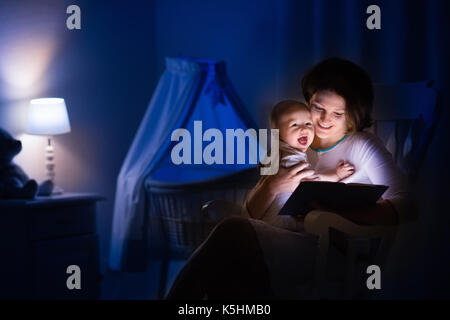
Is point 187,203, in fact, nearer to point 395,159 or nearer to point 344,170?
point 344,170

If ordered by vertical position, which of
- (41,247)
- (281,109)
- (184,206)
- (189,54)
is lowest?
(41,247)

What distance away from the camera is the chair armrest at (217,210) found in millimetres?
1796

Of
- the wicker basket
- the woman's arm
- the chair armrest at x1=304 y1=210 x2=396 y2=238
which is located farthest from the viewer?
the wicker basket

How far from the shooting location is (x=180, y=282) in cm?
155

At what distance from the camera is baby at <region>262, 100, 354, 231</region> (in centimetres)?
177

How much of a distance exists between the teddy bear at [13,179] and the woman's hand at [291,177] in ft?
3.46

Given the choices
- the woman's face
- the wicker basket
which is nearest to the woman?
the woman's face

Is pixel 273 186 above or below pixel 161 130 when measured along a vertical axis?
below

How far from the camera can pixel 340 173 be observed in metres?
1.78

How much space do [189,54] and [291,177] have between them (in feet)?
3.34

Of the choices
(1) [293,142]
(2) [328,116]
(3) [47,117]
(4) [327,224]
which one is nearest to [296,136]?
(1) [293,142]

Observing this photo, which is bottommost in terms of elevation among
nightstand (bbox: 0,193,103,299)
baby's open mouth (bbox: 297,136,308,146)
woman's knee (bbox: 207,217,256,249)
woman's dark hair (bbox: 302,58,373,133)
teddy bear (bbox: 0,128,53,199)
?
nightstand (bbox: 0,193,103,299)

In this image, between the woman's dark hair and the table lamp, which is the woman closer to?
the woman's dark hair
